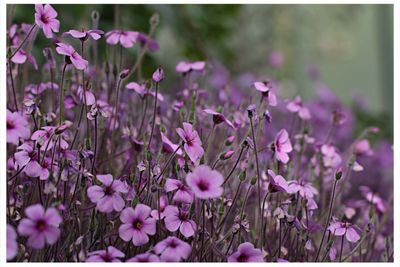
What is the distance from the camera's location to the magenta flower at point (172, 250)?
1.70 ft

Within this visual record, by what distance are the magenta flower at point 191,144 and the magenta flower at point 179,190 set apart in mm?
31

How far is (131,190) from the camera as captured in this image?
1.92ft

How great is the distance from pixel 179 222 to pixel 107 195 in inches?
3.1

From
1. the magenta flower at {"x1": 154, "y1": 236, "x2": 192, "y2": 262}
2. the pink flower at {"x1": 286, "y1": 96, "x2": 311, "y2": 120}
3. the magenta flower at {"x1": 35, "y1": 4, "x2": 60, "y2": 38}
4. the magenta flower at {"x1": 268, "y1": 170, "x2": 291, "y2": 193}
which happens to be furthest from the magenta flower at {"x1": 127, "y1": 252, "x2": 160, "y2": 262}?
the pink flower at {"x1": 286, "y1": 96, "x2": 311, "y2": 120}

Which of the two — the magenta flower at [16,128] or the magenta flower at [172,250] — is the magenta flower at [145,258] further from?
the magenta flower at [16,128]

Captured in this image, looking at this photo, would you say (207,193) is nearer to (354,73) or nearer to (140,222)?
(140,222)

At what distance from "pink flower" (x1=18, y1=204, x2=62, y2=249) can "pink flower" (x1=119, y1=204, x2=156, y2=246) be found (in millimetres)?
81

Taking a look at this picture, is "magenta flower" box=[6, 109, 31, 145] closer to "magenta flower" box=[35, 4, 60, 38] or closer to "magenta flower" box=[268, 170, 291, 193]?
"magenta flower" box=[35, 4, 60, 38]

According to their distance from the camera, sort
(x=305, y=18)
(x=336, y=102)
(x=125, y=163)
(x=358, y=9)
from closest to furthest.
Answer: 1. (x=125, y=163)
2. (x=336, y=102)
3. (x=358, y=9)
4. (x=305, y=18)

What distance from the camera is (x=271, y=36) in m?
2.83

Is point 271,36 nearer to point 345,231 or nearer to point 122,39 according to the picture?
point 122,39

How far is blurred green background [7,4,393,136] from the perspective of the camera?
153 cm
